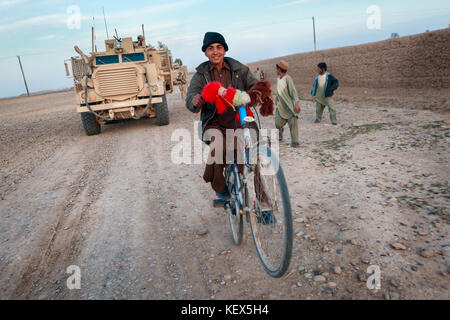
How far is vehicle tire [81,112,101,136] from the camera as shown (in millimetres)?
8930

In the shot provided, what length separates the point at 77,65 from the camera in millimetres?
9664

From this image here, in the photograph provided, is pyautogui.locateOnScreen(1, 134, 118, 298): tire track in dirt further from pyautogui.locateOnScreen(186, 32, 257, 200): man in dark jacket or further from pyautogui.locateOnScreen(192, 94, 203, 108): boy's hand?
pyautogui.locateOnScreen(192, 94, 203, 108): boy's hand

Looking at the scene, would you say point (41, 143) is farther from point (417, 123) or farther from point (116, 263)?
point (417, 123)

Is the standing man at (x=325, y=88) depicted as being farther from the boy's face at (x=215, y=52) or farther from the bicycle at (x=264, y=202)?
the bicycle at (x=264, y=202)

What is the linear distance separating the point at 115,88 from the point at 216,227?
7.04 m

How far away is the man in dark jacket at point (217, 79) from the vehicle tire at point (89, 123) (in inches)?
282

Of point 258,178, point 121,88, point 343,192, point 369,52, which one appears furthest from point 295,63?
point 258,178

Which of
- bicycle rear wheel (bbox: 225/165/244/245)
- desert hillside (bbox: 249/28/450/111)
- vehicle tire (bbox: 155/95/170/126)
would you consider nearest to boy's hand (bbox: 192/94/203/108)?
bicycle rear wheel (bbox: 225/165/244/245)

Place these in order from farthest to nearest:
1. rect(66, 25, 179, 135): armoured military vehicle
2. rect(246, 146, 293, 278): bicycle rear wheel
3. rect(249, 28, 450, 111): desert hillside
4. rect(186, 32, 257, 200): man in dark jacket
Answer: rect(249, 28, 450, 111): desert hillside, rect(66, 25, 179, 135): armoured military vehicle, rect(186, 32, 257, 200): man in dark jacket, rect(246, 146, 293, 278): bicycle rear wheel

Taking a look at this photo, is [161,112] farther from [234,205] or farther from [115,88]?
[234,205]

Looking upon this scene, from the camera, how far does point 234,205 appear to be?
9.11 ft

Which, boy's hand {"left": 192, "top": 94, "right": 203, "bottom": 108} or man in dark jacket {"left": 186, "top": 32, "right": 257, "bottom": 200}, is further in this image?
man in dark jacket {"left": 186, "top": 32, "right": 257, "bottom": 200}

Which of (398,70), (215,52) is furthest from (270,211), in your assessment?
(398,70)
